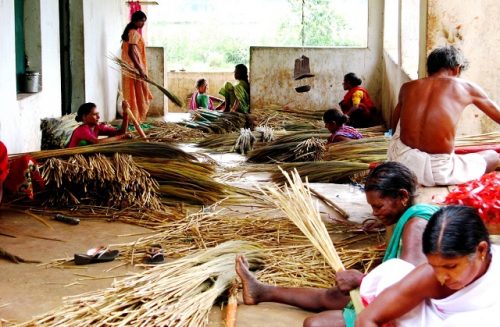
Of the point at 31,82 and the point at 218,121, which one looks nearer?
the point at 31,82

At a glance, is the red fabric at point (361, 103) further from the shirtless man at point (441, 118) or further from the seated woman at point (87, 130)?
the shirtless man at point (441, 118)

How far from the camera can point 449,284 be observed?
2504 millimetres

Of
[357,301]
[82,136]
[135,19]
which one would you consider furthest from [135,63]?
[357,301]

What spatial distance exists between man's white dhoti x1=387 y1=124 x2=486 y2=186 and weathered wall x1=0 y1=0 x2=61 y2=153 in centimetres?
327

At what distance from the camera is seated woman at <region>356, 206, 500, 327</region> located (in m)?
2.43

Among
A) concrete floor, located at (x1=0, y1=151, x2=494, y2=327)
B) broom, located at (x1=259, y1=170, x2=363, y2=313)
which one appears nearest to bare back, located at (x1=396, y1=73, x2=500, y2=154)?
concrete floor, located at (x1=0, y1=151, x2=494, y2=327)

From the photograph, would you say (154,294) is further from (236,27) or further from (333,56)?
(236,27)

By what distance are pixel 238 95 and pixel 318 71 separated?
1.24 m

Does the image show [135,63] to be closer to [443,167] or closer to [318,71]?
[318,71]

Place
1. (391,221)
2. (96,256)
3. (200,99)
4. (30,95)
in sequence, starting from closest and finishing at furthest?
(391,221) < (96,256) < (30,95) < (200,99)

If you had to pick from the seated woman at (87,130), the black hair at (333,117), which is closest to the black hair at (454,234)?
the seated woman at (87,130)

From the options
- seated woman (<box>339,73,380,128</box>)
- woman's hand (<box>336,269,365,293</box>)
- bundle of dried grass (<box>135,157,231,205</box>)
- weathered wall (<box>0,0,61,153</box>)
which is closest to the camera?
woman's hand (<box>336,269,365,293</box>)

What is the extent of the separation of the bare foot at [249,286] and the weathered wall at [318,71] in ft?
27.1

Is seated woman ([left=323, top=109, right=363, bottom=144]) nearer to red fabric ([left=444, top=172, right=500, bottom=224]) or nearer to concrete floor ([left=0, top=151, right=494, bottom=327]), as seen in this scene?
concrete floor ([left=0, top=151, right=494, bottom=327])
